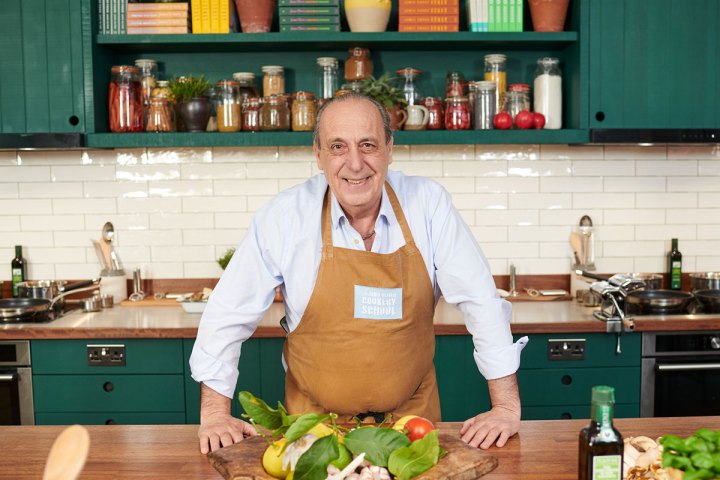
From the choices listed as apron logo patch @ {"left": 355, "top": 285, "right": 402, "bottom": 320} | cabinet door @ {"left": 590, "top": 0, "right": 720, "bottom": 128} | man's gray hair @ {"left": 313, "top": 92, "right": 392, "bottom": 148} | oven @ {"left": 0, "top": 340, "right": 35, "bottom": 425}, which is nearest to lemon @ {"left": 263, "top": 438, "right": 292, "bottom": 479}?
apron logo patch @ {"left": 355, "top": 285, "right": 402, "bottom": 320}

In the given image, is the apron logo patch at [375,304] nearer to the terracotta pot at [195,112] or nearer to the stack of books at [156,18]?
the terracotta pot at [195,112]

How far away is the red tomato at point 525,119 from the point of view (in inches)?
152

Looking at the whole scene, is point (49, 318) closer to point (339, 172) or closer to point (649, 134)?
point (339, 172)

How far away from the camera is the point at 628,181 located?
4250 mm

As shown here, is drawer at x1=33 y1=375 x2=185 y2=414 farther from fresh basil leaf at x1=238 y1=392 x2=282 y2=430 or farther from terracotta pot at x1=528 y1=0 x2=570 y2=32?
terracotta pot at x1=528 y1=0 x2=570 y2=32

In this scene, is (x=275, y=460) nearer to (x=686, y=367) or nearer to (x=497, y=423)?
(x=497, y=423)

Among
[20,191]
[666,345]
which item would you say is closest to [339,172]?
[666,345]

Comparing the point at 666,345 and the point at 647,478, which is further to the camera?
the point at 666,345

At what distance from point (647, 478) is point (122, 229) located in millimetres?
3319

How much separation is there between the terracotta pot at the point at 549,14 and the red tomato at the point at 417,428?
108 inches

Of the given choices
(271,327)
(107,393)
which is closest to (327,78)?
(271,327)

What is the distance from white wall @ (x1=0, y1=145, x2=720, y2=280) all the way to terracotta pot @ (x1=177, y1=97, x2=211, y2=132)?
333 millimetres

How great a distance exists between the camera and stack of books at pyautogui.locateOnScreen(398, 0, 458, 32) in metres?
3.84

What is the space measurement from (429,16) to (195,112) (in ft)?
4.08
